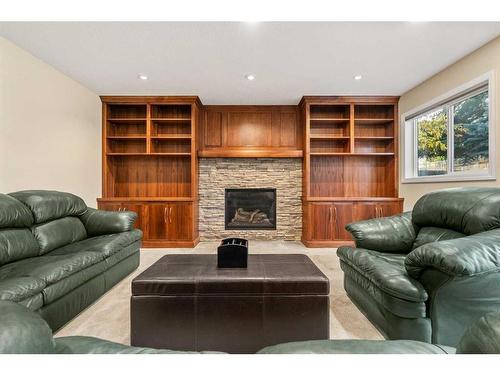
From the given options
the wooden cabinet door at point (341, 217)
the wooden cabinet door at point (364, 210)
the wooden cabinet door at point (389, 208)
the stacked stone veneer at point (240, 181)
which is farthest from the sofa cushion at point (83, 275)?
the wooden cabinet door at point (389, 208)

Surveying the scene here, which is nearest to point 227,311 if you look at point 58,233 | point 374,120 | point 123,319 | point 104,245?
point 123,319

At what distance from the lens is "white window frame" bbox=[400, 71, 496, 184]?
8.27 feet

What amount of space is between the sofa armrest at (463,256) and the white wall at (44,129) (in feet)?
11.9

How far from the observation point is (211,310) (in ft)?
4.79

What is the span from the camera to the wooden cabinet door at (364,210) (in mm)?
3934

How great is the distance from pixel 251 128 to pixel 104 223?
2.73m

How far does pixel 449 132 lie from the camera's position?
321 cm

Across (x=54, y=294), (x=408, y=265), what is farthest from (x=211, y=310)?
(x=408, y=265)

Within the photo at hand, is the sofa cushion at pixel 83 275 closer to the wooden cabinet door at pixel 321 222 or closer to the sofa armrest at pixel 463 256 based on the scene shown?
the sofa armrest at pixel 463 256

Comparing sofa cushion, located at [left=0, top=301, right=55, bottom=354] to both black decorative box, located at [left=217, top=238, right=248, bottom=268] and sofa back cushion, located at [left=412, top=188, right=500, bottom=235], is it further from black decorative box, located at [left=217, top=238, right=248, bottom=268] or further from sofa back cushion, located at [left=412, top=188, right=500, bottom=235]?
sofa back cushion, located at [left=412, top=188, right=500, bottom=235]

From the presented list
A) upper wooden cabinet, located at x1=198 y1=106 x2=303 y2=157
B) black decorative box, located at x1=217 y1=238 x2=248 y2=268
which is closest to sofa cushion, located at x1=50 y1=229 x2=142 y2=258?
black decorative box, located at x1=217 y1=238 x2=248 y2=268

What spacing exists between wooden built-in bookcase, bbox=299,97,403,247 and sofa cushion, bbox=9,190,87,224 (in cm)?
317

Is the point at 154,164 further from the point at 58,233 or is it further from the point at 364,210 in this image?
the point at 364,210
